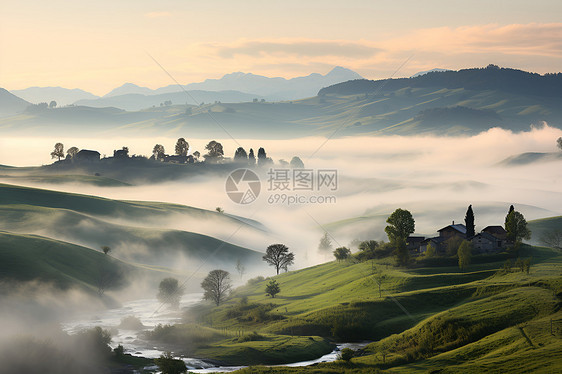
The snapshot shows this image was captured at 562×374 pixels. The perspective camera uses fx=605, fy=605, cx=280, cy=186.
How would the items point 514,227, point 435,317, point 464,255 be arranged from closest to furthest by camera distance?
point 435,317, point 464,255, point 514,227

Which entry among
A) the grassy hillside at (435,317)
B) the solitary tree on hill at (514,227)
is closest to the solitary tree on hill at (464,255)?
the grassy hillside at (435,317)

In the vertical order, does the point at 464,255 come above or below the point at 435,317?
above

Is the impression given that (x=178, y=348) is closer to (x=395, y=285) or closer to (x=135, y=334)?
(x=135, y=334)

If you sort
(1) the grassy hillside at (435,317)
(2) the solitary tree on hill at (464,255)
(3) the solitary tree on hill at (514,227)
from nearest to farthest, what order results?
1. (1) the grassy hillside at (435,317)
2. (2) the solitary tree on hill at (464,255)
3. (3) the solitary tree on hill at (514,227)

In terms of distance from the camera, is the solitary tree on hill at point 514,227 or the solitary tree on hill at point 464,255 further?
the solitary tree on hill at point 514,227

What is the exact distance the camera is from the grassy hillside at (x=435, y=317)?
120 m

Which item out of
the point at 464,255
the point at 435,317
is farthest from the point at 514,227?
the point at 435,317

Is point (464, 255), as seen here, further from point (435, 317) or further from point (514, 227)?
point (435, 317)

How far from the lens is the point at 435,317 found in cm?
14400

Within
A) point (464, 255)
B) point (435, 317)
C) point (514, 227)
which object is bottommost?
point (435, 317)

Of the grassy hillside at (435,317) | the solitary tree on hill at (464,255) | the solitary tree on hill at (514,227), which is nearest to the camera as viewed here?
the grassy hillside at (435,317)

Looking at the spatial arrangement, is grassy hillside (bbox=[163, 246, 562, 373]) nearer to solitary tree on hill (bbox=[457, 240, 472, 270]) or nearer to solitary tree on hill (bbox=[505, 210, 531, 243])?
solitary tree on hill (bbox=[457, 240, 472, 270])

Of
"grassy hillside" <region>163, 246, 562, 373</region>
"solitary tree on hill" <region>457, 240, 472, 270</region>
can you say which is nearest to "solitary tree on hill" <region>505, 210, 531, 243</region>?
"grassy hillside" <region>163, 246, 562, 373</region>

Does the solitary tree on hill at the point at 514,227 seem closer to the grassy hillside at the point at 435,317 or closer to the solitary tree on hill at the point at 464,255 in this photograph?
the grassy hillside at the point at 435,317
